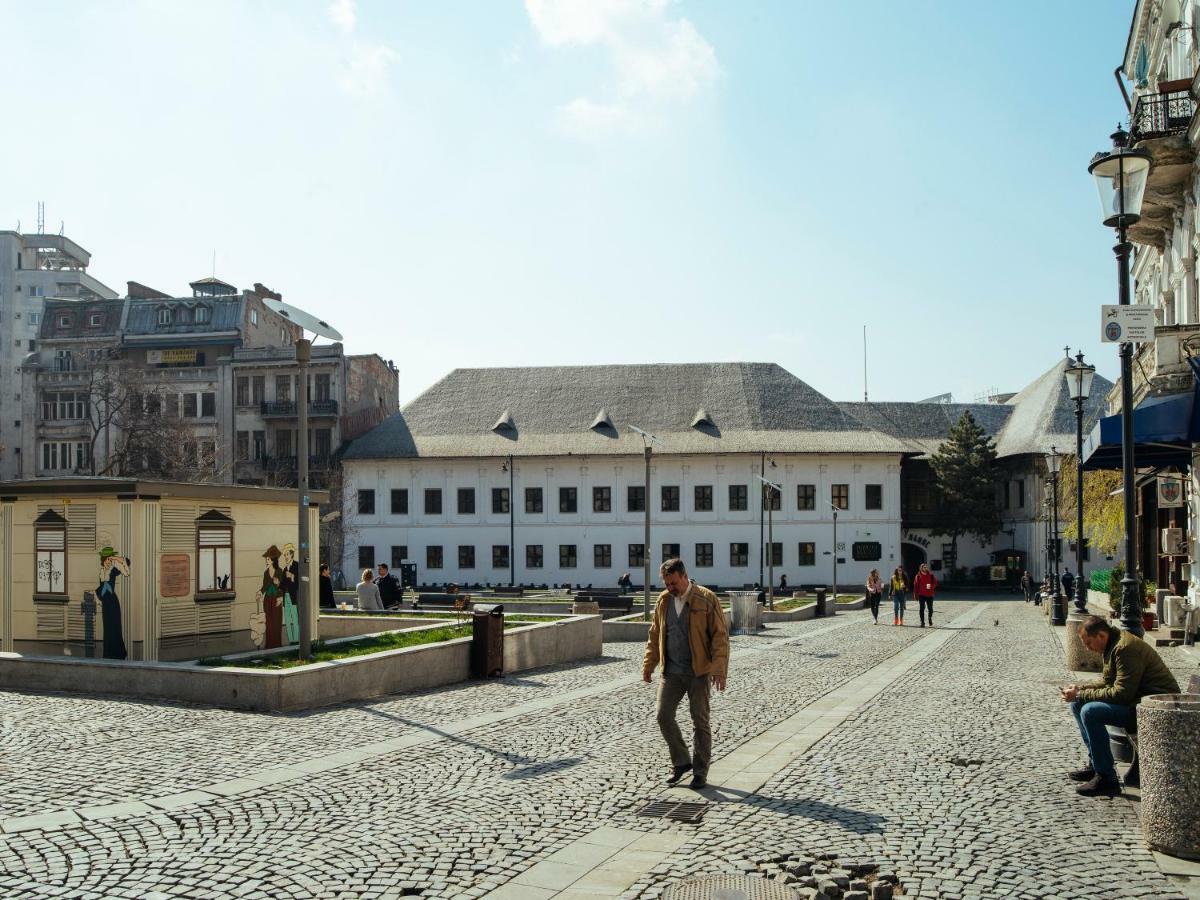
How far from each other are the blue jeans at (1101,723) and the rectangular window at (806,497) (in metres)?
54.9

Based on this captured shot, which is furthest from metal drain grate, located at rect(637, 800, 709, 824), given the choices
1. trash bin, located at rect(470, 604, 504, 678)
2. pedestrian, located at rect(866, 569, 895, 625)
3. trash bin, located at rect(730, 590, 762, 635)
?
pedestrian, located at rect(866, 569, 895, 625)

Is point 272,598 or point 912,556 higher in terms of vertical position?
point 272,598

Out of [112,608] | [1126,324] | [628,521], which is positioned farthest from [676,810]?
[628,521]

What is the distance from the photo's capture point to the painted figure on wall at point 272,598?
715 inches

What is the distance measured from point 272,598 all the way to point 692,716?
436 inches

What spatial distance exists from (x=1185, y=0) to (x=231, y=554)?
21436 millimetres

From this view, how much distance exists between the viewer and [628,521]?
62.7 m

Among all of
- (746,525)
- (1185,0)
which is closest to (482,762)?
(1185,0)

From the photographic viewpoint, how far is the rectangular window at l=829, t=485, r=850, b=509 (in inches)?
2490

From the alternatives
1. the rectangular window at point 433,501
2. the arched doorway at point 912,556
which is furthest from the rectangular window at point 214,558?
the arched doorway at point 912,556

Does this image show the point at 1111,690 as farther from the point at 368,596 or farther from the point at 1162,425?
the point at 368,596

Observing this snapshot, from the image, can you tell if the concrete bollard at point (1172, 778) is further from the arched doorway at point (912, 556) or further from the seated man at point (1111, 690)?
the arched doorway at point (912, 556)

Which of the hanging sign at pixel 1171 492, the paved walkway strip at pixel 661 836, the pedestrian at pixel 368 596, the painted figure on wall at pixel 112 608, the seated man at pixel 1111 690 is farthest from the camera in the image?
the pedestrian at pixel 368 596

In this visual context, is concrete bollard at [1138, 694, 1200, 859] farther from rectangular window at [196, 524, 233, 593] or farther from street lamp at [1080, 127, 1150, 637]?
rectangular window at [196, 524, 233, 593]
